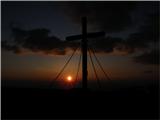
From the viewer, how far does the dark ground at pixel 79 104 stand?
324 inches

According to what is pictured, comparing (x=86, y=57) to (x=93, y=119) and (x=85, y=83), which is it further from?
(x=93, y=119)

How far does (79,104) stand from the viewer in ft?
28.5

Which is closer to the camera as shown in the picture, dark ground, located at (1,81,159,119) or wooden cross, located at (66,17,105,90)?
dark ground, located at (1,81,159,119)

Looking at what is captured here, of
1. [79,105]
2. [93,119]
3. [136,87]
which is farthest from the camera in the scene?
[136,87]

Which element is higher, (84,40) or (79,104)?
(84,40)

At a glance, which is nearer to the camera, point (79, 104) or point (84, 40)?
point (79, 104)

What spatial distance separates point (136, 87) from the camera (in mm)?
11055

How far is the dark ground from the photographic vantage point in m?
8.22

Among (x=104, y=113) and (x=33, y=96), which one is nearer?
(x=104, y=113)

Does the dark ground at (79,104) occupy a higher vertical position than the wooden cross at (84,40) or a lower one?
lower

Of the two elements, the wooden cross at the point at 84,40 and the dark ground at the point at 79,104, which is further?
the wooden cross at the point at 84,40

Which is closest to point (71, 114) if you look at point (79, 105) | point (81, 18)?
point (79, 105)

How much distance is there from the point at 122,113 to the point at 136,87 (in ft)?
9.88

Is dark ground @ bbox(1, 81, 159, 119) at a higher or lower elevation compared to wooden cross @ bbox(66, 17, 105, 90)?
lower
